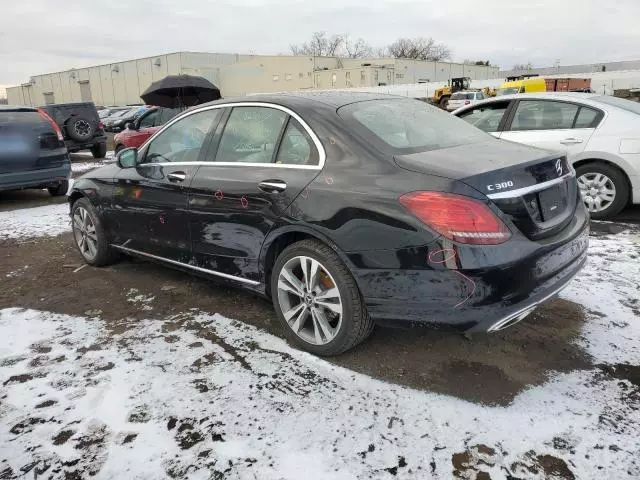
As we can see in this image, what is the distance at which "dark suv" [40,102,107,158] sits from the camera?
13.7 metres

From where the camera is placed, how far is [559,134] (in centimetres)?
607

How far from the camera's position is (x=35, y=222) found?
7105 millimetres

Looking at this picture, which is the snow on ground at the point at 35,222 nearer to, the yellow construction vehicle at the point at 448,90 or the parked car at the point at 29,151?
the parked car at the point at 29,151

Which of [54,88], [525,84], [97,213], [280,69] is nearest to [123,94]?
[54,88]

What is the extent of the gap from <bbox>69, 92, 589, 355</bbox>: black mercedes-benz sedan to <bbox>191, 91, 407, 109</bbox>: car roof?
0.02 m

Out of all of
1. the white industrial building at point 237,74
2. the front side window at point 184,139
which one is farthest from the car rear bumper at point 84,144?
the white industrial building at point 237,74

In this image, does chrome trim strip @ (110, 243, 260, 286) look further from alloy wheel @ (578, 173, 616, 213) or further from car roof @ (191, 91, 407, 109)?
alloy wheel @ (578, 173, 616, 213)

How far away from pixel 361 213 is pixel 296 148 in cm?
73

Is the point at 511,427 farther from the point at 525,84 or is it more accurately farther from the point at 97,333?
the point at 525,84

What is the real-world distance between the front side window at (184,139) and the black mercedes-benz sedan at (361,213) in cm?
1

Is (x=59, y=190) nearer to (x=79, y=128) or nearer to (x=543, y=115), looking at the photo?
(x=79, y=128)

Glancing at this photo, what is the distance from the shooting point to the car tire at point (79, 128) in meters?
13.8

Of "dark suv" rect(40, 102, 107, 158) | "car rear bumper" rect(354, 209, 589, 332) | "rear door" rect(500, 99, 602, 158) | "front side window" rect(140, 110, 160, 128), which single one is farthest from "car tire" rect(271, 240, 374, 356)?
"dark suv" rect(40, 102, 107, 158)

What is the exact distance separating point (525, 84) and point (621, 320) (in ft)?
89.9
